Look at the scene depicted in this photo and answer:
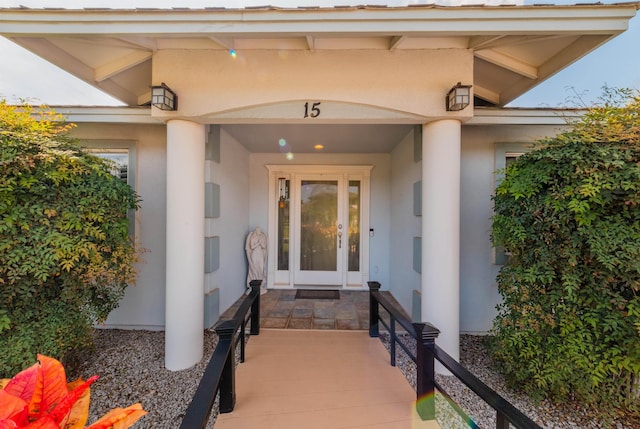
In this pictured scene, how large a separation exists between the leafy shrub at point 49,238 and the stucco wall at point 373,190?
2.63m

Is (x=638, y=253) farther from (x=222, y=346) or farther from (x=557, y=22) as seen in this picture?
(x=222, y=346)

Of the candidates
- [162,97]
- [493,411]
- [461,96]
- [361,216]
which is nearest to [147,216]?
[162,97]

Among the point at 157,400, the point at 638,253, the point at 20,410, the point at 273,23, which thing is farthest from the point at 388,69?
the point at 157,400

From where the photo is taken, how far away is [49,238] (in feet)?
7.08

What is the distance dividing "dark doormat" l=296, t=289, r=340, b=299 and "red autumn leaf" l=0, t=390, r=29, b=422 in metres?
4.02

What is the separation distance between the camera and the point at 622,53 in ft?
13.1

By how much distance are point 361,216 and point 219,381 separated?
Result: 3848 mm

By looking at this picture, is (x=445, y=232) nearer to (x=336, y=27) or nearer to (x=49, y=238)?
(x=336, y=27)

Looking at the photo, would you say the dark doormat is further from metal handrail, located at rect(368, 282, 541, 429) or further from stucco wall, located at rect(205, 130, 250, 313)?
metal handrail, located at rect(368, 282, 541, 429)

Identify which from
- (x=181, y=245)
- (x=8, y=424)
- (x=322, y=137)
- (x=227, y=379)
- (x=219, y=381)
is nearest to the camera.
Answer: (x=8, y=424)

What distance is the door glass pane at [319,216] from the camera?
16.7 feet

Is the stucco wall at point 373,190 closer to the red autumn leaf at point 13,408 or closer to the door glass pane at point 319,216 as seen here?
the door glass pane at point 319,216

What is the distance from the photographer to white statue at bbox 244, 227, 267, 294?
4734 millimetres

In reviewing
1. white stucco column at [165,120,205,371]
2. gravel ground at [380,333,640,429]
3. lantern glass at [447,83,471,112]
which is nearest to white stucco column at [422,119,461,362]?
lantern glass at [447,83,471,112]
